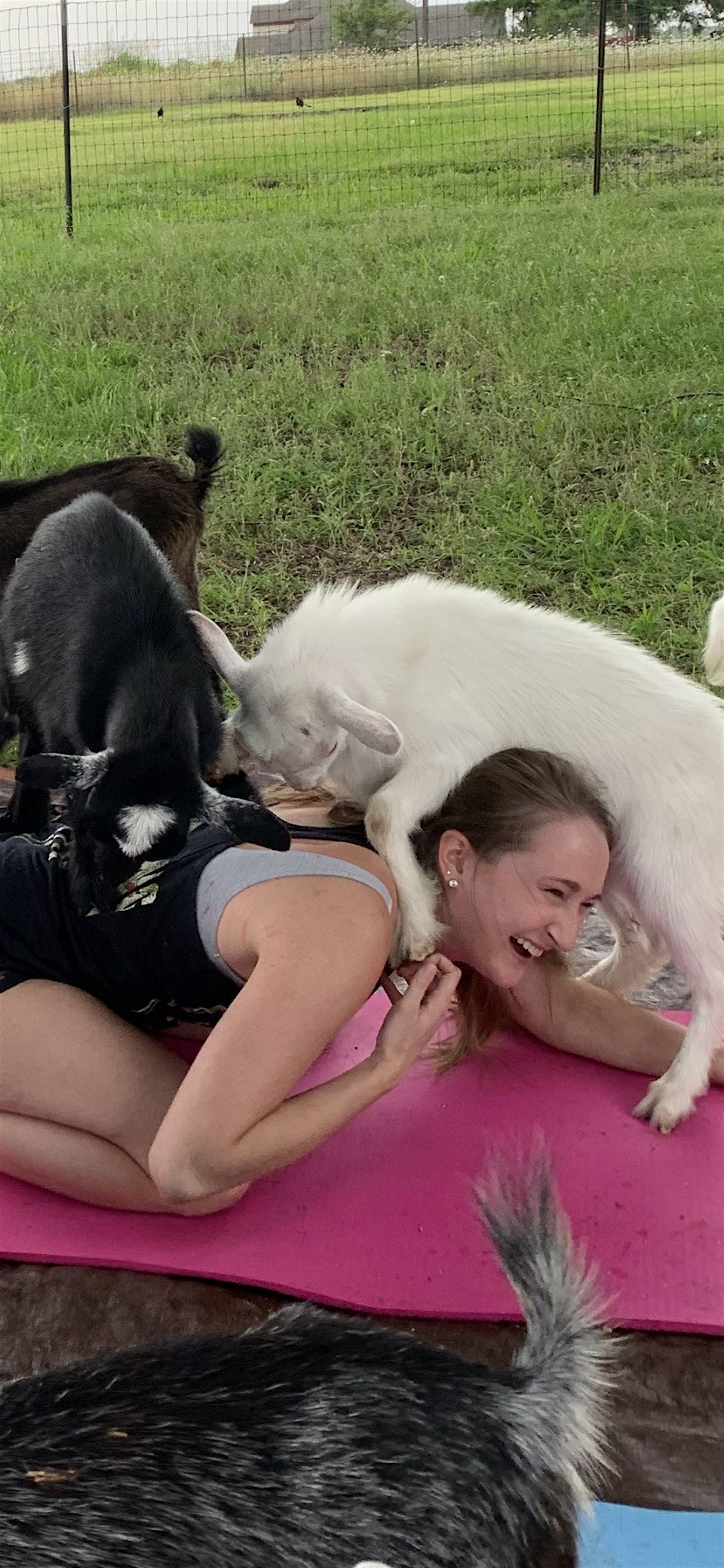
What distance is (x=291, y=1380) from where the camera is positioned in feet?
5.20

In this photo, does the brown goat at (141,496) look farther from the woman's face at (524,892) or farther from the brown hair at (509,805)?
the woman's face at (524,892)

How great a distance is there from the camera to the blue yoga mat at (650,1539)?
5.20ft

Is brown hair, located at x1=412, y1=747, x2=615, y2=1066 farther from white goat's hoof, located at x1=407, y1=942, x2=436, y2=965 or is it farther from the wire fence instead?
the wire fence

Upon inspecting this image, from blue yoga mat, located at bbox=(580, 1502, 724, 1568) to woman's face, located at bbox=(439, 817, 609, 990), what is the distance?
2.54 feet

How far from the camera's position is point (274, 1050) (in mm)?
1770

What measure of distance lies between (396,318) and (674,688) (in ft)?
15.2

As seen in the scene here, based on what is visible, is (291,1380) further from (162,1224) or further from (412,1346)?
(162,1224)

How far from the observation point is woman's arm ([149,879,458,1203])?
1768 mm

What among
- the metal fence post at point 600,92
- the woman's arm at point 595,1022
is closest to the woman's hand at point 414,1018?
the woman's arm at point 595,1022

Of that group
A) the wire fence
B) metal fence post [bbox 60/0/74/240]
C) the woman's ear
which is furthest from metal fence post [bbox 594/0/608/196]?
the woman's ear

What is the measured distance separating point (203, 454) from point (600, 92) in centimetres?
650

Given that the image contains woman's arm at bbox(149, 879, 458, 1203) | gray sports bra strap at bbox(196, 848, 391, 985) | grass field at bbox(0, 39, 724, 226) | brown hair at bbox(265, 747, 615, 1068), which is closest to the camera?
woman's arm at bbox(149, 879, 458, 1203)

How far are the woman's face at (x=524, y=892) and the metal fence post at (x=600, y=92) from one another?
759 centimetres

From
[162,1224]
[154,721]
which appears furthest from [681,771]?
[162,1224]
